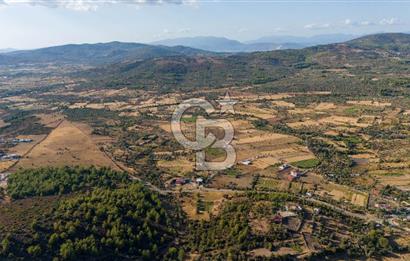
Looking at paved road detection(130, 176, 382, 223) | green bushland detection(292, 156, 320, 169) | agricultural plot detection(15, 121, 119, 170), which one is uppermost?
green bushland detection(292, 156, 320, 169)

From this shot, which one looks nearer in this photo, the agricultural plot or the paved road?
the paved road

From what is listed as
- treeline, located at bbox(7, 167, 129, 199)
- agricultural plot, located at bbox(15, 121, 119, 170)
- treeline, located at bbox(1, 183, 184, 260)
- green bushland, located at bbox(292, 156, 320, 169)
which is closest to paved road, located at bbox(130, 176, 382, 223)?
treeline, located at bbox(7, 167, 129, 199)

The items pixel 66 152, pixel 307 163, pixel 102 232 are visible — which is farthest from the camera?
pixel 66 152

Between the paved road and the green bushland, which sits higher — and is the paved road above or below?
below

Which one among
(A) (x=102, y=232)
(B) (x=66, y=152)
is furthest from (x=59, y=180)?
(B) (x=66, y=152)

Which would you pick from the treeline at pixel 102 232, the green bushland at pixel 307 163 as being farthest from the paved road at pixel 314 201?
the green bushland at pixel 307 163

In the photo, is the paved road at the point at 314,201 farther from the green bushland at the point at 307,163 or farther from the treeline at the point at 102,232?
the green bushland at the point at 307,163

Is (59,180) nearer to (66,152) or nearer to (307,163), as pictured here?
(66,152)

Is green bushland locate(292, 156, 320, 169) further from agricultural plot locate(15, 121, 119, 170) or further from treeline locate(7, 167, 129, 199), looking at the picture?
agricultural plot locate(15, 121, 119, 170)
